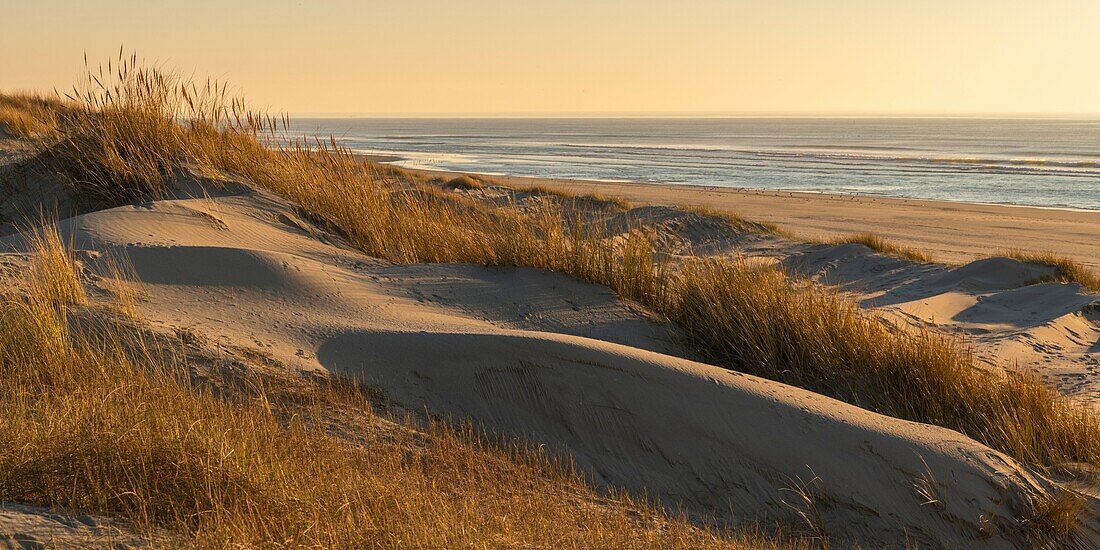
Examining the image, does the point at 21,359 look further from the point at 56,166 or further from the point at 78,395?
the point at 56,166

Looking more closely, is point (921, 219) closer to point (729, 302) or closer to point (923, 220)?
point (923, 220)

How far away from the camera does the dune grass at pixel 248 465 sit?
2725mm

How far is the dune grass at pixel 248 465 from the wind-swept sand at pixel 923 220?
33.3 ft

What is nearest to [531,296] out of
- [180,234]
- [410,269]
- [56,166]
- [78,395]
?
[410,269]

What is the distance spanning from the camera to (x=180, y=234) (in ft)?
21.7

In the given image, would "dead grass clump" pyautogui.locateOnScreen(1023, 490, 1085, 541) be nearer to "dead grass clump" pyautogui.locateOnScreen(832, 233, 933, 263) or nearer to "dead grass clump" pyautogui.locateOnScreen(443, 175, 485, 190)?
"dead grass clump" pyautogui.locateOnScreen(832, 233, 933, 263)

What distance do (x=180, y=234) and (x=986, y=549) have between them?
592 centimetres

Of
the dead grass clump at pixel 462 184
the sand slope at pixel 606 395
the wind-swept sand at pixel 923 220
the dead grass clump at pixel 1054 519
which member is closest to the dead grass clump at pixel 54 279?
the sand slope at pixel 606 395

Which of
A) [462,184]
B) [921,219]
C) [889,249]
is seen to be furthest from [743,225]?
[462,184]

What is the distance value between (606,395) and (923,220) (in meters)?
19.2

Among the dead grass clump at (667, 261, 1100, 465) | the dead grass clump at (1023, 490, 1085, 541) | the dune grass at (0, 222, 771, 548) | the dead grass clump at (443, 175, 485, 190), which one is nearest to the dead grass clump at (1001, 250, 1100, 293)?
the dead grass clump at (667, 261, 1100, 465)

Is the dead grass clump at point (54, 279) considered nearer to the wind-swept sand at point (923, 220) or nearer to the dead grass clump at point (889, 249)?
the wind-swept sand at point (923, 220)

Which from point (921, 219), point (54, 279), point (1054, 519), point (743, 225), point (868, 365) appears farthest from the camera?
point (921, 219)

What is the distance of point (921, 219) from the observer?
21.6 meters
